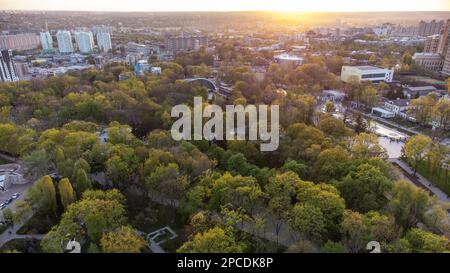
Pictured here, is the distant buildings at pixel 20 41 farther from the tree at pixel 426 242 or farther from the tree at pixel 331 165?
the tree at pixel 426 242

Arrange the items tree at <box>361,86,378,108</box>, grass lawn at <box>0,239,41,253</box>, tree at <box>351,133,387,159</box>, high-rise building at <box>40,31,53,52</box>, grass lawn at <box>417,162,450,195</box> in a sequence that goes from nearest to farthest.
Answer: grass lawn at <box>0,239,41,253</box>, tree at <box>351,133,387,159</box>, grass lawn at <box>417,162,450,195</box>, tree at <box>361,86,378,108</box>, high-rise building at <box>40,31,53,52</box>

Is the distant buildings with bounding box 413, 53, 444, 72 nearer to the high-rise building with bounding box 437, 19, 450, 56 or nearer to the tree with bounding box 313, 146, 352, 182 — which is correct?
the high-rise building with bounding box 437, 19, 450, 56

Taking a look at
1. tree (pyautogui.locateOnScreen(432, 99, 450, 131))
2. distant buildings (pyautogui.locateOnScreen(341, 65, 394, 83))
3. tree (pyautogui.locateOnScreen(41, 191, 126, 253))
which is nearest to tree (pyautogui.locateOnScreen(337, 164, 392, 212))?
tree (pyautogui.locateOnScreen(41, 191, 126, 253))

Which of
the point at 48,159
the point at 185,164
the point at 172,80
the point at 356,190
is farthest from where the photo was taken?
the point at 172,80

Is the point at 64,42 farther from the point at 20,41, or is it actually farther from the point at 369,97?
the point at 369,97

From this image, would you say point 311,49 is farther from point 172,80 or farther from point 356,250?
point 356,250

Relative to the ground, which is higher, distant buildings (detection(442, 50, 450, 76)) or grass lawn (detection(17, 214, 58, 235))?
distant buildings (detection(442, 50, 450, 76))
